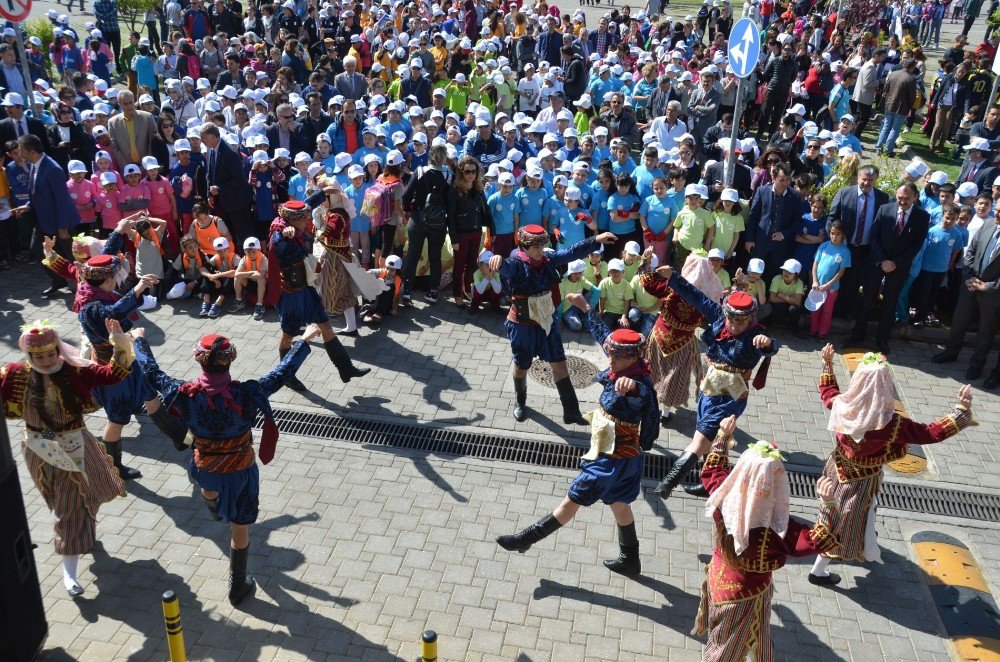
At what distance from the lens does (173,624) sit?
4930 millimetres

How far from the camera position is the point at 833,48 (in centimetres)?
2006

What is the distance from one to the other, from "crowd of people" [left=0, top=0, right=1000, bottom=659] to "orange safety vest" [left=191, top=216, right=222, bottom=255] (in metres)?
0.04

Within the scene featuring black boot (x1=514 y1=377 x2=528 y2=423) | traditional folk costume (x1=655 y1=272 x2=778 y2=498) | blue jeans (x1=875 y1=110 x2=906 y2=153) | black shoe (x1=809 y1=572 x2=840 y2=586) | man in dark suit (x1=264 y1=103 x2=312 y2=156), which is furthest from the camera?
blue jeans (x1=875 y1=110 x2=906 y2=153)

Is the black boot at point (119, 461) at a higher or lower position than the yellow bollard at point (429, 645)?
lower

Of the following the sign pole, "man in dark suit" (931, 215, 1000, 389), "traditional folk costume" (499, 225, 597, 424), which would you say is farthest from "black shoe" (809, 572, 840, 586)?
the sign pole

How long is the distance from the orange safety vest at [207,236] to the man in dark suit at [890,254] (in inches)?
301

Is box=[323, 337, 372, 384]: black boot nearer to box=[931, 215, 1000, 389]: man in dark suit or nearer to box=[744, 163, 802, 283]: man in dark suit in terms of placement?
box=[744, 163, 802, 283]: man in dark suit

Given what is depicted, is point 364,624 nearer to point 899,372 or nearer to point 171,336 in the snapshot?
point 171,336

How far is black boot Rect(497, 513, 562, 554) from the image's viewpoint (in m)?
6.60

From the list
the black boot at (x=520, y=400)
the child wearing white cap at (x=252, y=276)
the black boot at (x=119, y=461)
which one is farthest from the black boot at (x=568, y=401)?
the child wearing white cap at (x=252, y=276)

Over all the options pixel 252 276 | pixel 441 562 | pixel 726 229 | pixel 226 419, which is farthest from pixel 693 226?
pixel 226 419

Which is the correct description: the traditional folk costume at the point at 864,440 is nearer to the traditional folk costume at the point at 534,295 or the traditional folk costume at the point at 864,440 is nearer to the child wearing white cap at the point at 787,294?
the traditional folk costume at the point at 534,295

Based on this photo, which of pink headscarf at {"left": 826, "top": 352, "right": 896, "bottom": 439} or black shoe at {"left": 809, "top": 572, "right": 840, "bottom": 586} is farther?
black shoe at {"left": 809, "top": 572, "right": 840, "bottom": 586}

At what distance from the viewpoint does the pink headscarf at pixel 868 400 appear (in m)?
5.92
